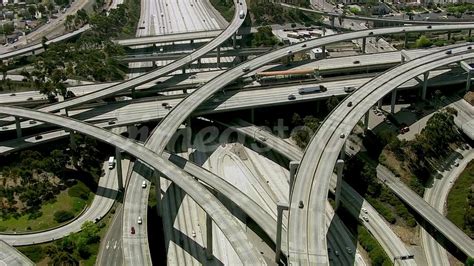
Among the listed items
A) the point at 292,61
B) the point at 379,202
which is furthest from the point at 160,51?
the point at 379,202

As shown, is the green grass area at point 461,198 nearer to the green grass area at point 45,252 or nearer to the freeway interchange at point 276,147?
the freeway interchange at point 276,147

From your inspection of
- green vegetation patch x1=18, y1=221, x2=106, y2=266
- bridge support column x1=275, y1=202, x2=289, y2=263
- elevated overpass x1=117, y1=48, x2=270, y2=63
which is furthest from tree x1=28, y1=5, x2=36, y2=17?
bridge support column x1=275, y1=202, x2=289, y2=263

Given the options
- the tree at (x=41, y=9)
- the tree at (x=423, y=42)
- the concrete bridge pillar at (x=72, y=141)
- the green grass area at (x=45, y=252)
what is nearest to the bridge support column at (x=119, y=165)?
the concrete bridge pillar at (x=72, y=141)

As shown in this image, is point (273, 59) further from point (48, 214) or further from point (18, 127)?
point (48, 214)

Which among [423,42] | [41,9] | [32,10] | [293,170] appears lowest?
[293,170]

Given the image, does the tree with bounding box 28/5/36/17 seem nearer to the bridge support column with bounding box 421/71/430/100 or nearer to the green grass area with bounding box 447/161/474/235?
the bridge support column with bounding box 421/71/430/100

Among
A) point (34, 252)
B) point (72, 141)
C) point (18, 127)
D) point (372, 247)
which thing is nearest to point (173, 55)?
point (72, 141)

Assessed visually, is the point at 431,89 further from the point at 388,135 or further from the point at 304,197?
the point at 304,197
